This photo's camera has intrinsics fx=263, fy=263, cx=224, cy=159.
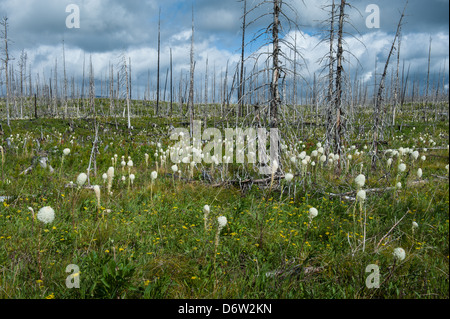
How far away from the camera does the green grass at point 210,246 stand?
8.09 feet

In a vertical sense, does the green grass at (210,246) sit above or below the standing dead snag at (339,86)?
below

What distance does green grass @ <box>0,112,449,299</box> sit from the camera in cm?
247

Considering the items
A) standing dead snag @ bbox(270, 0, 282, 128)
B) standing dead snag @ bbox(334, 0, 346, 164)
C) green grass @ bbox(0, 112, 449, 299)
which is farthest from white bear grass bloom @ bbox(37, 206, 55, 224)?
standing dead snag @ bbox(334, 0, 346, 164)

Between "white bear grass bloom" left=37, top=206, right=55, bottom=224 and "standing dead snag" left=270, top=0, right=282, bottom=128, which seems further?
"standing dead snag" left=270, top=0, right=282, bottom=128

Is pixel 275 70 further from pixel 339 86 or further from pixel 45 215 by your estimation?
pixel 45 215

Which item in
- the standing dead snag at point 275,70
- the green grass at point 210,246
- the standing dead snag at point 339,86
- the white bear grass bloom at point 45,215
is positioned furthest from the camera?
the standing dead snag at point 339,86

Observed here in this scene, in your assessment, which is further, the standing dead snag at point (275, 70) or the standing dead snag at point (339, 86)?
the standing dead snag at point (339, 86)

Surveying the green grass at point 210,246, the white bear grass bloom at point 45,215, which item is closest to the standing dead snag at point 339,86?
the green grass at point 210,246

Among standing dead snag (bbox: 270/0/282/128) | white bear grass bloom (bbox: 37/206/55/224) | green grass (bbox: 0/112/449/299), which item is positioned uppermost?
standing dead snag (bbox: 270/0/282/128)

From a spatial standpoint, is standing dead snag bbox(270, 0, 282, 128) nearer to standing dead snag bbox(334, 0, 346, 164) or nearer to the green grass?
the green grass

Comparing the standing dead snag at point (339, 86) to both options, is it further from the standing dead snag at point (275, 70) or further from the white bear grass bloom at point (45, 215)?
the white bear grass bloom at point (45, 215)

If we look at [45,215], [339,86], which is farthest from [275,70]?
[45,215]

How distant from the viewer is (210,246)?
10.5 feet
